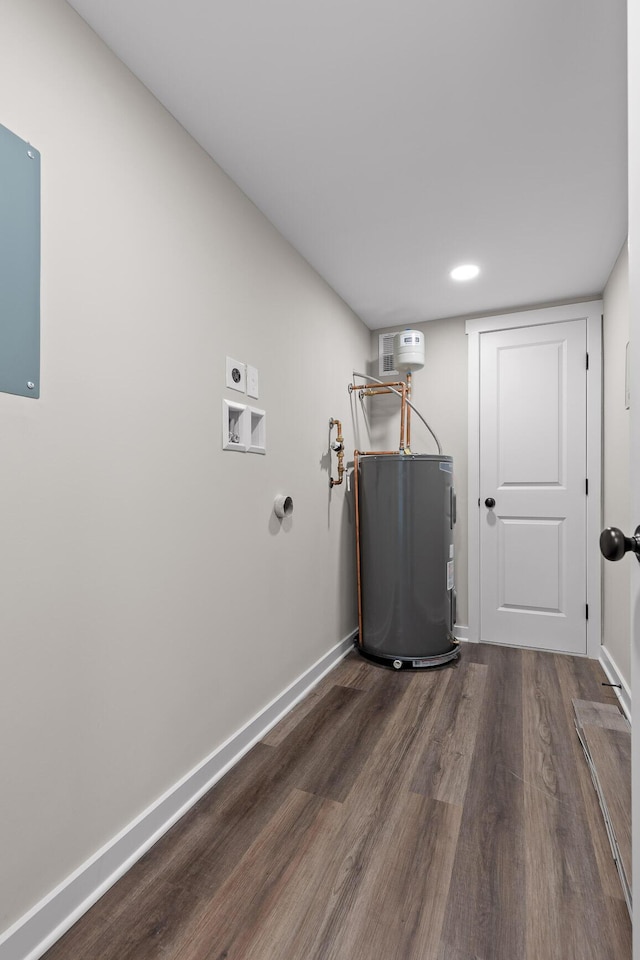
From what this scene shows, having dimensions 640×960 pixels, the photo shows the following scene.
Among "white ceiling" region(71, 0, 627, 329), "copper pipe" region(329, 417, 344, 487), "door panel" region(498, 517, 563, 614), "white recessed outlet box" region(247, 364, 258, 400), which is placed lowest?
"door panel" region(498, 517, 563, 614)

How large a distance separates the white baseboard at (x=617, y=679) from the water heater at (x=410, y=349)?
81.2 inches

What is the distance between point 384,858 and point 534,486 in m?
2.34

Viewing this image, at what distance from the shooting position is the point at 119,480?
132 cm

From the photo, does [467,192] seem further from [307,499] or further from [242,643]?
[242,643]

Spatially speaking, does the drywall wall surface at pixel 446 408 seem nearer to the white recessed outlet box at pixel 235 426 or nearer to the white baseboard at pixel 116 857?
the white recessed outlet box at pixel 235 426

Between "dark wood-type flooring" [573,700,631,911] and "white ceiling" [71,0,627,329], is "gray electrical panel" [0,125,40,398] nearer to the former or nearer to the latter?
"white ceiling" [71,0,627,329]

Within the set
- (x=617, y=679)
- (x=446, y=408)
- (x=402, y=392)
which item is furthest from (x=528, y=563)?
(x=402, y=392)

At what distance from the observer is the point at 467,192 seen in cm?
195

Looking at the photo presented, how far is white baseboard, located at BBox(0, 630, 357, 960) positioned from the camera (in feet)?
3.45

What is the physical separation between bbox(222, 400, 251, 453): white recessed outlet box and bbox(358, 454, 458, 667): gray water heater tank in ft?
3.72

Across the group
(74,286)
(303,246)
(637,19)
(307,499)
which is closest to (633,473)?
(637,19)

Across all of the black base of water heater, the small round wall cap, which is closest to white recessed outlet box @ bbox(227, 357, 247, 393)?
the small round wall cap

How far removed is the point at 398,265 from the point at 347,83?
1.19 m

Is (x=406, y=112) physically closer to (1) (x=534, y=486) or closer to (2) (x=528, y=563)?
(1) (x=534, y=486)
